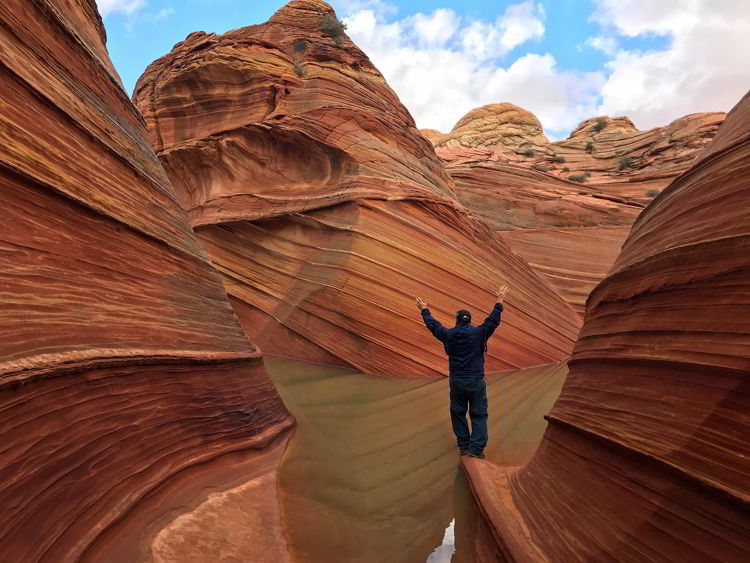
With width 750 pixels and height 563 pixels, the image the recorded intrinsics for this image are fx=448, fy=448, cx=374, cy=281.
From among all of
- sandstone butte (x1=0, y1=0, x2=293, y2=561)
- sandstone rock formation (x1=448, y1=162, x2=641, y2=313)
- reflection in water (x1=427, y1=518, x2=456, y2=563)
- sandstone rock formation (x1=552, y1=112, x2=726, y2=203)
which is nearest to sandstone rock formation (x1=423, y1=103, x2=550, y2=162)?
sandstone rock formation (x1=552, y1=112, x2=726, y2=203)

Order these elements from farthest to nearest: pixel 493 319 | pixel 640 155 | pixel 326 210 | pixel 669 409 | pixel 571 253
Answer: pixel 640 155, pixel 571 253, pixel 326 210, pixel 493 319, pixel 669 409

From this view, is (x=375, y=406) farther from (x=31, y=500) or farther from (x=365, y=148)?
(x=365, y=148)

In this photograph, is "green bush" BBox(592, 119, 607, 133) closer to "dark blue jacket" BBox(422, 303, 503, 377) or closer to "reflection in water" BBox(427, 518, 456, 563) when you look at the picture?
"dark blue jacket" BBox(422, 303, 503, 377)

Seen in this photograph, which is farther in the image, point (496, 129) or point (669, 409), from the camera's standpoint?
point (496, 129)

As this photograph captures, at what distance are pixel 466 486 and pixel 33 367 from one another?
230 centimetres

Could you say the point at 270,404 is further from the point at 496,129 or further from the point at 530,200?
the point at 496,129

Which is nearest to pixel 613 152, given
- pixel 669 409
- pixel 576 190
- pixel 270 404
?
pixel 576 190

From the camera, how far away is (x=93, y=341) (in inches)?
83.4

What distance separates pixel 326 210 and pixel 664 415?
6.93m

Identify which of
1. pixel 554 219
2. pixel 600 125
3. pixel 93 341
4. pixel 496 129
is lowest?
pixel 93 341

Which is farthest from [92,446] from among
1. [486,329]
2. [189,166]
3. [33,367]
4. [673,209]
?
[189,166]

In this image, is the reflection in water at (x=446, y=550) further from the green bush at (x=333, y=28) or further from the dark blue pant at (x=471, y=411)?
the green bush at (x=333, y=28)

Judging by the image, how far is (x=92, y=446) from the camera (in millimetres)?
1927

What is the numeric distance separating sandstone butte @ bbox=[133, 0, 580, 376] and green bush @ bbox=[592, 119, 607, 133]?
14.3 meters
